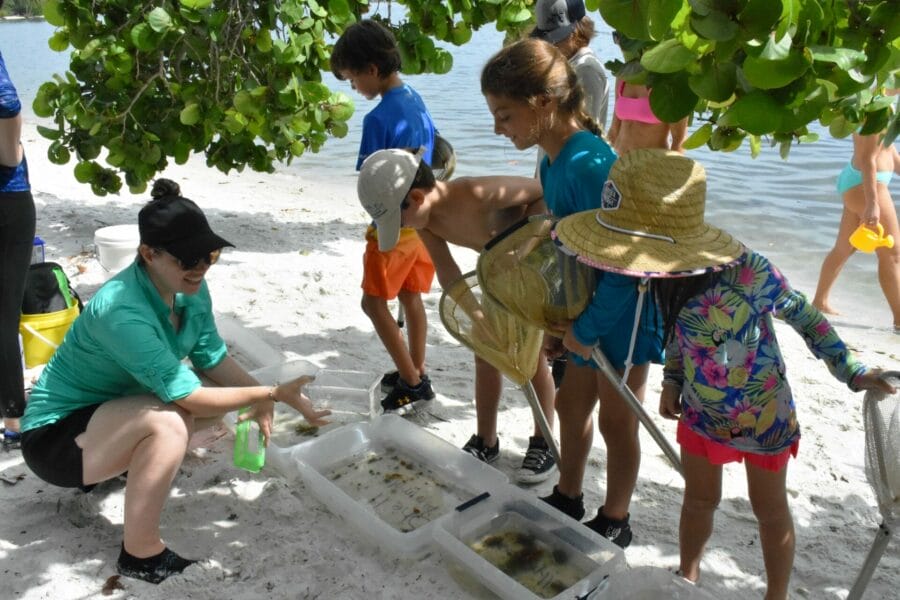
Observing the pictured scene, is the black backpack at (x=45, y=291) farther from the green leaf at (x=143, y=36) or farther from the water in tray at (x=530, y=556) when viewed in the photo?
the water in tray at (x=530, y=556)

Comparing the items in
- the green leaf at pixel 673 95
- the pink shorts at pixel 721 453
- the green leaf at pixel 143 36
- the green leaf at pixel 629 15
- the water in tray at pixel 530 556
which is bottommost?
the water in tray at pixel 530 556

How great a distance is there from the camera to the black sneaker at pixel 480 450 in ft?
10.7

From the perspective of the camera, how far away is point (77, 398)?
2594 millimetres

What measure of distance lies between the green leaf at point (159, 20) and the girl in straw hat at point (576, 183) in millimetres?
1379

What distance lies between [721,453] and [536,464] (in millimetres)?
1130

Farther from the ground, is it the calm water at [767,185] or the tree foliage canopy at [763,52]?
the tree foliage canopy at [763,52]

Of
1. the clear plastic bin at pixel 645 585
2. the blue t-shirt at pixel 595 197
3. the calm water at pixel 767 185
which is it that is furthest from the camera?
the calm water at pixel 767 185

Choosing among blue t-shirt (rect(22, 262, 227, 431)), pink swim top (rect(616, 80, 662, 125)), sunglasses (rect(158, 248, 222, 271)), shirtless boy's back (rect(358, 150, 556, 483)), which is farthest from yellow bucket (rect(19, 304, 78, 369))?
pink swim top (rect(616, 80, 662, 125))

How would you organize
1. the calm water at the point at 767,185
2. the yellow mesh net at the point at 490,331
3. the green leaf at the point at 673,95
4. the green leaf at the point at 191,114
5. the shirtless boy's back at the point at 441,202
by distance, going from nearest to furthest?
the green leaf at the point at 673,95
the yellow mesh net at the point at 490,331
the shirtless boy's back at the point at 441,202
the green leaf at the point at 191,114
the calm water at the point at 767,185

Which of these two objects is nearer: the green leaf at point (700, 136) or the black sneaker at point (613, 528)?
the green leaf at point (700, 136)

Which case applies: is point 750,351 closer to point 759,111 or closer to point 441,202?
point 759,111

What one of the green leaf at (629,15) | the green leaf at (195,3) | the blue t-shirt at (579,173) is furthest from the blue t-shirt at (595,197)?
the green leaf at (195,3)

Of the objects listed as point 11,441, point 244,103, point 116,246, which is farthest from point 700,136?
point 116,246

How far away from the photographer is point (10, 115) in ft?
9.53
